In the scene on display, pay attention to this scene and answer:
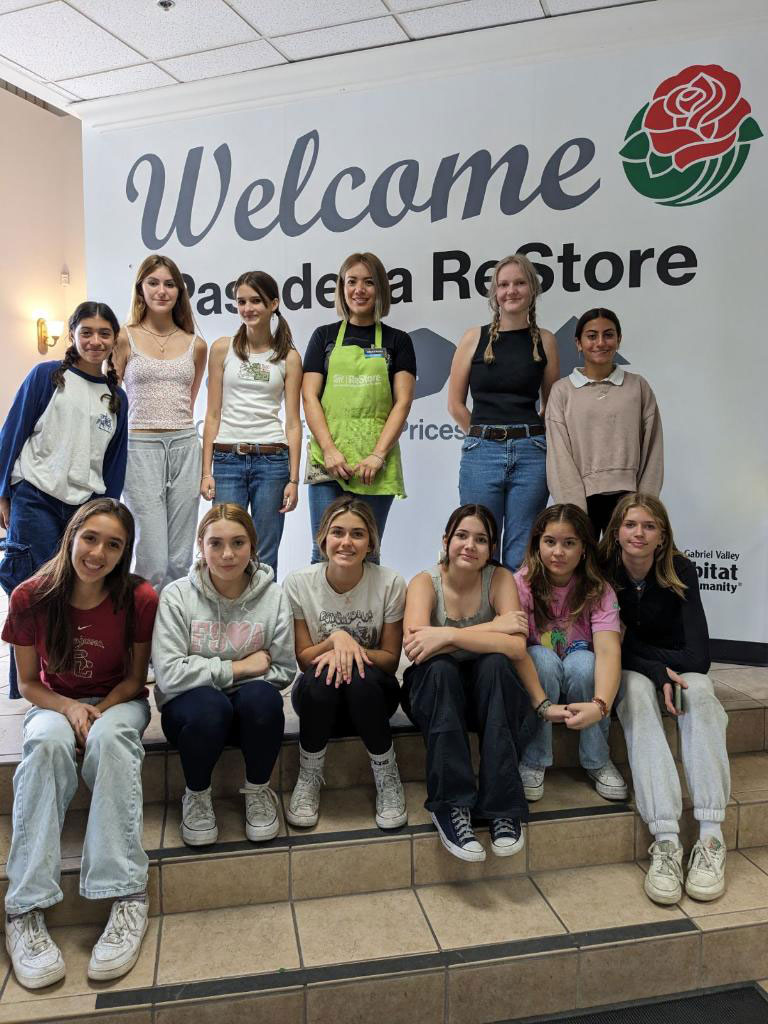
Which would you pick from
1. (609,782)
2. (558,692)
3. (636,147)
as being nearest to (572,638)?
(558,692)

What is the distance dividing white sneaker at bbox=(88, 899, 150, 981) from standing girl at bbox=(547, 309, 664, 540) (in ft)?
5.87

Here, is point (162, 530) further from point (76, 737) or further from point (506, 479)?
point (506, 479)

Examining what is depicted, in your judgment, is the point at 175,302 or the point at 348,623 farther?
the point at 175,302

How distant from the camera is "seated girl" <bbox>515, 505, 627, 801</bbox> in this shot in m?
2.25

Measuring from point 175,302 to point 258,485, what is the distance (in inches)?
27.4

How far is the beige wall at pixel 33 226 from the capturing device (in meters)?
6.11

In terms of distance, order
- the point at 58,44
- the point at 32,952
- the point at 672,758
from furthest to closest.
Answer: the point at 58,44 → the point at 672,758 → the point at 32,952

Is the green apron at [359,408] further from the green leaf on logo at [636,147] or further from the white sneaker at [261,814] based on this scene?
the green leaf on logo at [636,147]

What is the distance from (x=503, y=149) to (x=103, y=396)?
209 centimetres

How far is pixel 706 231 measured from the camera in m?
3.26

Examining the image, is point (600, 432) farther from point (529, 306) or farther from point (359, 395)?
point (359, 395)

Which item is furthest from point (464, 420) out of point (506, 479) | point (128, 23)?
point (128, 23)

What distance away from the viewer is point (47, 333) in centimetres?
655

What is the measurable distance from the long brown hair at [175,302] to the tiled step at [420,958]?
1878 millimetres
